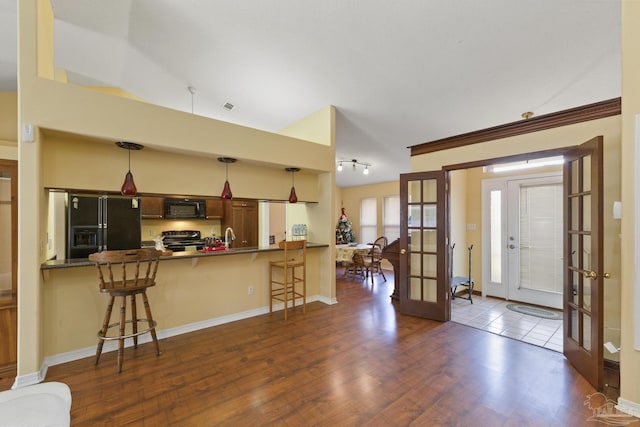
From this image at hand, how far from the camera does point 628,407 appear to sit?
1885 millimetres

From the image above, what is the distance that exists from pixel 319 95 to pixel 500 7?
219 cm

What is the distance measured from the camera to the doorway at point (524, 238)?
4.17 meters

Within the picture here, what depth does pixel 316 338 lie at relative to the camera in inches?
122

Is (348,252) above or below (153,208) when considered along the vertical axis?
below

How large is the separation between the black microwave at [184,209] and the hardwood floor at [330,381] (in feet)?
10.3

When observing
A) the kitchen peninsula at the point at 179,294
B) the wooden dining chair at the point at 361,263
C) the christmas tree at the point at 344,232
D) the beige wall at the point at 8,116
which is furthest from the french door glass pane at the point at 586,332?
the beige wall at the point at 8,116

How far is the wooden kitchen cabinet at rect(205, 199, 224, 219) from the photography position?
6.13 m

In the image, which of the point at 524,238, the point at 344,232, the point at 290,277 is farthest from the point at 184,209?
the point at 524,238

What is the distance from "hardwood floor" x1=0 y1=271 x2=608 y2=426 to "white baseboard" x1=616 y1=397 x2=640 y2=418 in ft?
0.67

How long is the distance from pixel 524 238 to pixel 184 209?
6.45 meters

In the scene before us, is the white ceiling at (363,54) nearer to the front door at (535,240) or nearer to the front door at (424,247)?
the front door at (424,247)

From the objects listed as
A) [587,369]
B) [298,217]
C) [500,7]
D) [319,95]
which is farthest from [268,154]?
[587,369]

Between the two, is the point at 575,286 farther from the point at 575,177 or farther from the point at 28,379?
the point at 28,379

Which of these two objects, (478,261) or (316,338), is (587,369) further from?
(478,261)
